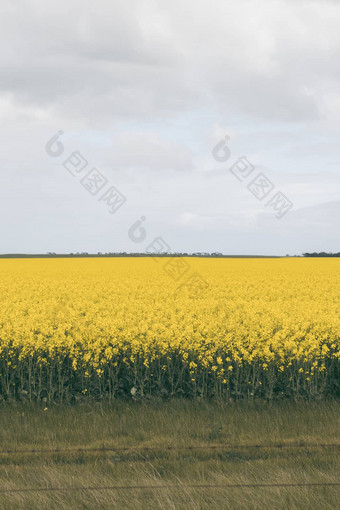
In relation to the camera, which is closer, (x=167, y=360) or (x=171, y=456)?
(x=171, y=456)

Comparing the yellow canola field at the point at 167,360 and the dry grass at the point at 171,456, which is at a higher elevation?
the yellow canola field at the point at 167,360

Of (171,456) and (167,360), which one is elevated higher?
(167,360)

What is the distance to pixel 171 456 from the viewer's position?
7160mm

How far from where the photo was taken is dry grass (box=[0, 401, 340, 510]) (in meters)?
5.61

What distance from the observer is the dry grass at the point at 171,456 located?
561 centimetres

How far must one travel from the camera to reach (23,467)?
6.84m

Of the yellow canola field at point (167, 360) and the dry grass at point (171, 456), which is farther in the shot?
the yellow canola field at point (167, 360)

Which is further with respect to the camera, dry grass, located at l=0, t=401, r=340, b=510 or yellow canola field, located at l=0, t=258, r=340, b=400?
yellow canola field, located at l=0, t=258, r=340, b=400

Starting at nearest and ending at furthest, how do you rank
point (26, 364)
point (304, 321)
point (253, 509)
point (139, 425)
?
point (253, 509) → point (139, 425) → point (26, 364) → point (304, 321)

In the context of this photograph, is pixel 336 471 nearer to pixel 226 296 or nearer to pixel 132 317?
pixel 132 317

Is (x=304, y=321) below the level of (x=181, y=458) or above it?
above

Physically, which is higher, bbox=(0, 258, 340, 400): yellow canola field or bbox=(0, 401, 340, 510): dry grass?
bbox=(0, 258, 340, 400): yellow canola field

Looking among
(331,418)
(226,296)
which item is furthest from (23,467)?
(226,296)

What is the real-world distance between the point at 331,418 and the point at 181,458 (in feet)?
9.75
